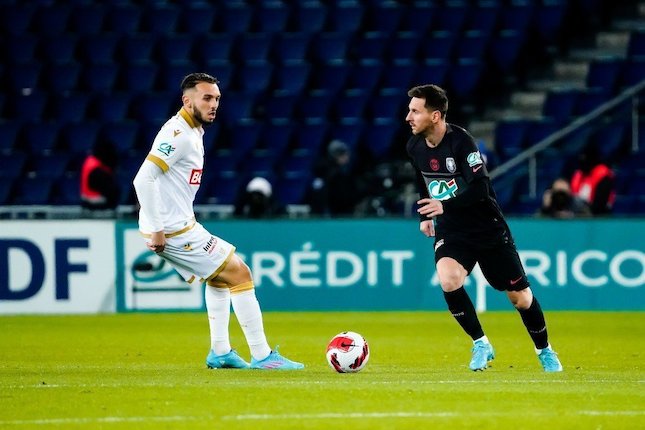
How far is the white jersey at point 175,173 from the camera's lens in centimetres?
1040

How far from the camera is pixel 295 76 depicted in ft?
76.7

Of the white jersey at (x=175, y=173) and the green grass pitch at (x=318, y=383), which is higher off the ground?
the white jersey at (x=175, y=173)

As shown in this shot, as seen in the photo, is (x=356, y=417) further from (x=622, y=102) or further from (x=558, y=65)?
(x=558, y=65)

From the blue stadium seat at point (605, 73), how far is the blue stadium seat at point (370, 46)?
3.43m

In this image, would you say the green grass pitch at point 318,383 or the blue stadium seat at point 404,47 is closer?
the green grass pitch at point 318,383

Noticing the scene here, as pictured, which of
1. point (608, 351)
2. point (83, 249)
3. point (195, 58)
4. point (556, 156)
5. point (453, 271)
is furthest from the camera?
point (195, 58)

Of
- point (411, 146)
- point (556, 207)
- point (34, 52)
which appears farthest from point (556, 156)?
point (411, 146)

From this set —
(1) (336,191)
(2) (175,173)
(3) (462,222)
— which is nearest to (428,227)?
(3) (462,222)

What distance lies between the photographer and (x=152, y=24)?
2419 centimetres

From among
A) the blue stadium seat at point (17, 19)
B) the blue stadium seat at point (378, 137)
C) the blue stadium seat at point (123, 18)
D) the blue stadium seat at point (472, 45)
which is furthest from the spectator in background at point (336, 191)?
the blue stadium seat at point (17, 19)

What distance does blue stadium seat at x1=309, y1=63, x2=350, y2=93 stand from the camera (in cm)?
2344

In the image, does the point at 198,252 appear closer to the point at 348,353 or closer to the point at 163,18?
the point at 348,353

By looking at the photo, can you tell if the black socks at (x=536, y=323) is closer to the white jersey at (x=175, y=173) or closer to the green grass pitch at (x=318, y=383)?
the green grass pitch at (x=318, y=383)

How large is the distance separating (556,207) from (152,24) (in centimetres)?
849
